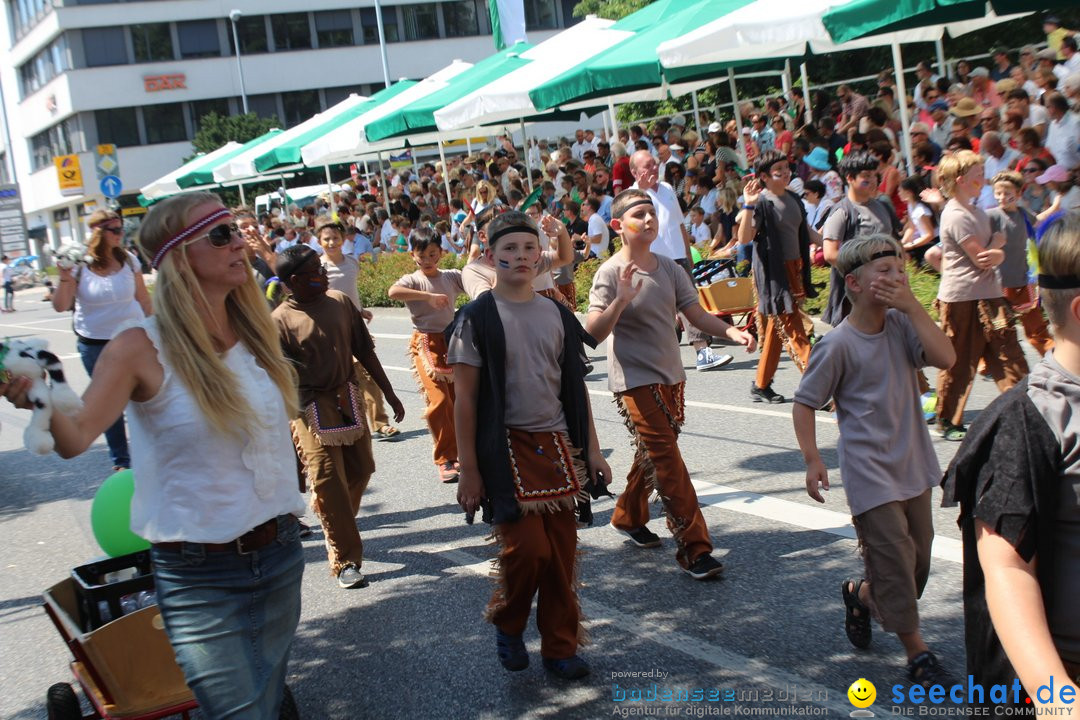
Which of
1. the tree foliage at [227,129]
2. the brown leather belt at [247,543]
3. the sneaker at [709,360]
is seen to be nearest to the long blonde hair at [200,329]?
the brown leather belt at [247,543]

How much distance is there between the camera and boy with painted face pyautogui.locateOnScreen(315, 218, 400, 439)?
9.27 metres

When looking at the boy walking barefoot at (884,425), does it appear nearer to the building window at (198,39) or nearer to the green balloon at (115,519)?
the green balloon at (115,519)

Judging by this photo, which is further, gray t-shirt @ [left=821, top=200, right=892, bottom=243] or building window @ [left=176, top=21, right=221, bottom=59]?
building window @ [left=176, top=21, right=221, bottom=59]

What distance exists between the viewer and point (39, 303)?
42.1 meters

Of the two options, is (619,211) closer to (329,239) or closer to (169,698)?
(169,698)

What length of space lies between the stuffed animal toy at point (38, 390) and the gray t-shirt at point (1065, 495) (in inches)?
85.2

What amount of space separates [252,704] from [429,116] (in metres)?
17.0

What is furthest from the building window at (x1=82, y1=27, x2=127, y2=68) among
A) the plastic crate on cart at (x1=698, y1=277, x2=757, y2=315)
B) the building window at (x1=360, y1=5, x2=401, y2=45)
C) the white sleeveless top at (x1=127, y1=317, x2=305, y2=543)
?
the white sleeveless top at (x1=127, y1=317, x2=305, y2=543)

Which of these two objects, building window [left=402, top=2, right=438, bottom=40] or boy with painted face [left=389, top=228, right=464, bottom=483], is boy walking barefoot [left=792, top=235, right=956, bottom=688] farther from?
building window [left=402, top=2, right=438, bottom=40]

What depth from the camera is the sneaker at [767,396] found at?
30.2 ft

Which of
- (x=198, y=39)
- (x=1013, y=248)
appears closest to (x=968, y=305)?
(x=1013, y=248)

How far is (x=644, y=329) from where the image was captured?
5613 millimetres

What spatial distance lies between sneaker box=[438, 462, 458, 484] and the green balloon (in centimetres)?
338

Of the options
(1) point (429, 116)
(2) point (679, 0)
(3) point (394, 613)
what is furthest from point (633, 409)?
(1) point (429, 116)
